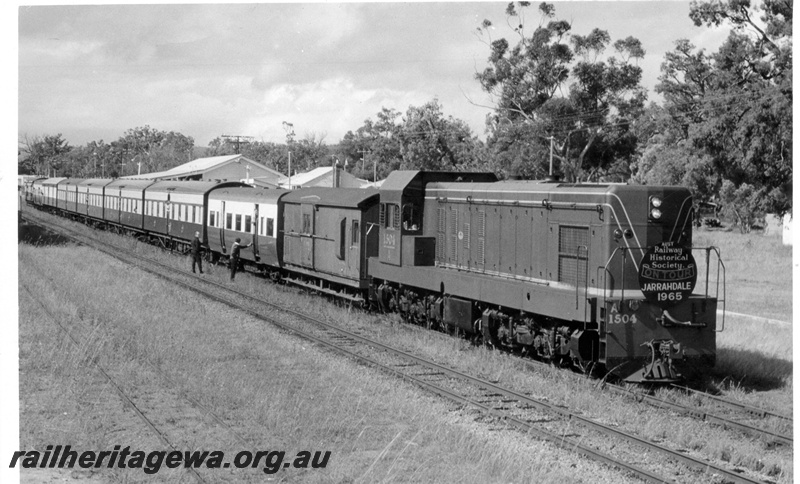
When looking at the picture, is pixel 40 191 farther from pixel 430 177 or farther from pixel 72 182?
pixel 430 177

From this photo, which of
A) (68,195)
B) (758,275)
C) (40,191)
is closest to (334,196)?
(758,275)

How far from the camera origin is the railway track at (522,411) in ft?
27.8

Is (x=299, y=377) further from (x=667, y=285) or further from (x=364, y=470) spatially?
(x=667, y=285)

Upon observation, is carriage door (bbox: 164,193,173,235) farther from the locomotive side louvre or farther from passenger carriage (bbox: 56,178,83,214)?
the locomotive side louvre

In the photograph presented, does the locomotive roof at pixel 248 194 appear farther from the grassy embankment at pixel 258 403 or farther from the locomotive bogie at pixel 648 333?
the locomotive bogie at pixel 648 333

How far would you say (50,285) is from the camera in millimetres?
20688

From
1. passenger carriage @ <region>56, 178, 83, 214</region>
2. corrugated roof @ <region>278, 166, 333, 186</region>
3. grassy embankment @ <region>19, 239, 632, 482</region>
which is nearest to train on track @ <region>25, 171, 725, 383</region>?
grassy embankment @ <region>19, 239, 632, 482</region>

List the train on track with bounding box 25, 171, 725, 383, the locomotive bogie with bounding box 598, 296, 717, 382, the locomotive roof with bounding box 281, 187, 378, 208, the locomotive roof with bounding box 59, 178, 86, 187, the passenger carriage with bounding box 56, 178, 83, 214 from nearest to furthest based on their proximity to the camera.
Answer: the locomotive bogie with bounding box 598, 296, 717, 382
the train on track with bounding box 25, 171, 725, 383
the locomotive roof with bounding box 281, 187, 378, 208
the locomotive roof with bounding box 59, 178, 86, 187
the passenger carriage with bounding box 56, 178, 83, 214

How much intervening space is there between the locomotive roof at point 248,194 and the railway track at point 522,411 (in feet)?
23.8

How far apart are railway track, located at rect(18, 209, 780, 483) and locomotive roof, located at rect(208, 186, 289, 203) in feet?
23.8

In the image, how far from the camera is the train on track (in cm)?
1144

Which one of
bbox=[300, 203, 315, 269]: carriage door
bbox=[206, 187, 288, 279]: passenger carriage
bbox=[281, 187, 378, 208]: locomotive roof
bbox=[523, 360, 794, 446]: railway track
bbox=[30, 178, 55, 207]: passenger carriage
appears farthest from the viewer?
bbox=[30, 178, 55, 207]: passenger carriage

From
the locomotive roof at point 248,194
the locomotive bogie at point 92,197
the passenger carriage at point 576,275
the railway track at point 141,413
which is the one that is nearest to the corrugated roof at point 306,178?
the locomotive bogie at point 92,197

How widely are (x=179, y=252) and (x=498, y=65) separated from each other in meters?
18.7
